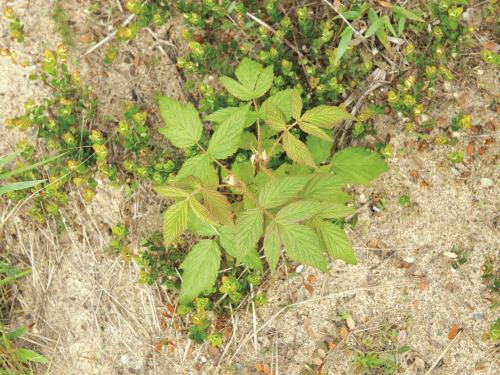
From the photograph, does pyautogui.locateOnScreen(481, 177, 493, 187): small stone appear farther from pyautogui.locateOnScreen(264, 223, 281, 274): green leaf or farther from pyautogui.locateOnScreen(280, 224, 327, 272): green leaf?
pyautogui.locateOnScreen(264, 223, 281, 274): green leaf

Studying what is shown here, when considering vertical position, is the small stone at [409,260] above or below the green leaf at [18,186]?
below

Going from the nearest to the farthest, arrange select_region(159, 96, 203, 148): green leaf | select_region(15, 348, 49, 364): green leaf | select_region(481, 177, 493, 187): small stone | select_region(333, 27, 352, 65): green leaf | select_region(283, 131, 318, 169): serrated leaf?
1. select_region(283, 131, 318, 169): serrated leaf
2. select_region(159, 96, 203, 148): green leaf
3. select_region(333, 27, 352, 65): green leaf
4. select_region(481, 177, 493, 187): small stone
5. select_region(15, 348, 49, 364): green leaf

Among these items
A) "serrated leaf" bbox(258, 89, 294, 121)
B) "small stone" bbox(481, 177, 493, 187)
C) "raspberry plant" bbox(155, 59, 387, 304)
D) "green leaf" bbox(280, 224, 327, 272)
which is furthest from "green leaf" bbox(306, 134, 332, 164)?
"small stone" bbox(481, 177, 493, 187)

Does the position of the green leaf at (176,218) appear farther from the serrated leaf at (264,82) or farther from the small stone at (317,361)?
the small stone at (317,361)

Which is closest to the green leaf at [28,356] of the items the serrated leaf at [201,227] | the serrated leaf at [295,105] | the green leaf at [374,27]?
the serrated leaf at [201,227]

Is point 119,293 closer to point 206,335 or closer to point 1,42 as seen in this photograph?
point 206,335

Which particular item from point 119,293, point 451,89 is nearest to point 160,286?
point 119,293

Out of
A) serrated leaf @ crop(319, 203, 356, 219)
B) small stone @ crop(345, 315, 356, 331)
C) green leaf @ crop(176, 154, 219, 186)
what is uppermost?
green leaf @ crop(176, 154, 219, 186)
